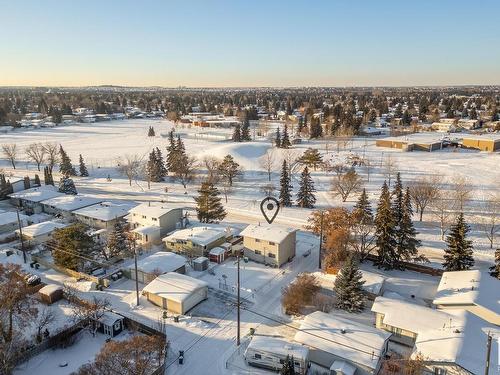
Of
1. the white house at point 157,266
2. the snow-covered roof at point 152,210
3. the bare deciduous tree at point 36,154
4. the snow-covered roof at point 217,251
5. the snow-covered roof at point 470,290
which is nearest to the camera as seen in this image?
the snow-covered roof at point 470,290

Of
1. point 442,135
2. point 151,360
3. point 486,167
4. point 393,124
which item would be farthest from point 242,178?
point 393,124

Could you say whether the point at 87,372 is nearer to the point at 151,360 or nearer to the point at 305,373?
the point at 151,360

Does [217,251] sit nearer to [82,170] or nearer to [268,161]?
[268,161]

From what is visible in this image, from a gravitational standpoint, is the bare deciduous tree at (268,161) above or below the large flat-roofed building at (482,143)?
below

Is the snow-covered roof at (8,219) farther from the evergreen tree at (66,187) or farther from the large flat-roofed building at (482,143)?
the large flat-roofed building at (482,143)

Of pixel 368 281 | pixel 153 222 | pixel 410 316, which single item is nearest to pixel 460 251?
pixel 368 281

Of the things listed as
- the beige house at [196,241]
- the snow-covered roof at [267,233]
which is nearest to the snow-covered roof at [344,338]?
the snow-covered roof at [267,233]

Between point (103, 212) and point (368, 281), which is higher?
point (103, 212)
